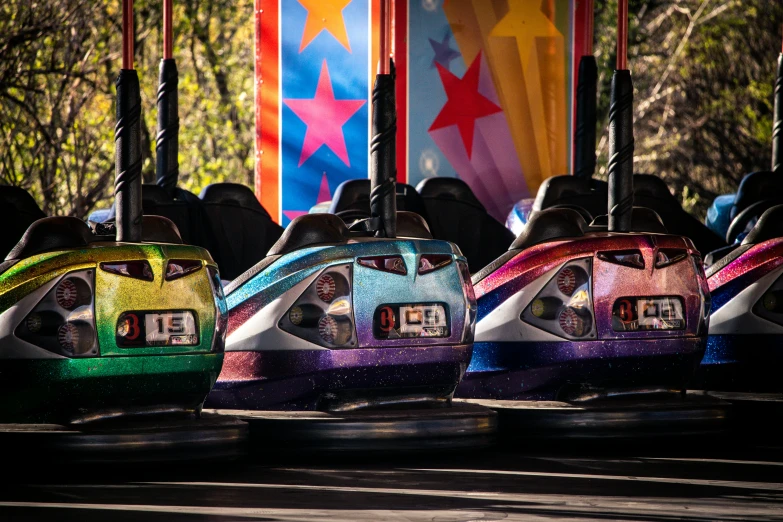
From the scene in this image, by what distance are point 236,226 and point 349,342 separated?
1.81 m

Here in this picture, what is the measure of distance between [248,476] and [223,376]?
0.52m

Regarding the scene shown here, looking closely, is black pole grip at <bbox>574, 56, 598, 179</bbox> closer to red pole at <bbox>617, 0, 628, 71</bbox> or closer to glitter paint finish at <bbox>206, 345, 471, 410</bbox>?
red pole at <bbox>617, 0, 628, 71</bbox>

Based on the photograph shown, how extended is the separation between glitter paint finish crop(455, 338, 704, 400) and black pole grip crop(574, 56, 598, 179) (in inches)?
99.2

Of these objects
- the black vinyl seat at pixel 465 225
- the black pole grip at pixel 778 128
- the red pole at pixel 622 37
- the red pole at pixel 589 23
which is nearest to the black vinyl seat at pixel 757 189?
the black pole grip at pixel 778 128

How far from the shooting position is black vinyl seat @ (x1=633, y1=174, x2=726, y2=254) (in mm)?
6812

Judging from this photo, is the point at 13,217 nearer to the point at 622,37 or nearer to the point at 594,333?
the point at 594,333

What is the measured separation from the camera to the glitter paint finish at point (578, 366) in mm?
4836

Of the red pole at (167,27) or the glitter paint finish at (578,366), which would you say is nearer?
the glitter paint finish at (578,366)

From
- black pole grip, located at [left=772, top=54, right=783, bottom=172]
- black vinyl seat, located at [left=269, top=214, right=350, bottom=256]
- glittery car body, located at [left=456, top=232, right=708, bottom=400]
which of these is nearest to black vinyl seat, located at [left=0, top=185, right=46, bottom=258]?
black vinyl seat, located at [left=269, top=214, right=350, bottom=256]

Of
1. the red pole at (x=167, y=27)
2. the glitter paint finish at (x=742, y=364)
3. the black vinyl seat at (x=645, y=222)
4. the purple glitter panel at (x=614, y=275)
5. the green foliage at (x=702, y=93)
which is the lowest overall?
the glitter paint finish at (x=742, y=364)

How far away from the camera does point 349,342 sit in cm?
450

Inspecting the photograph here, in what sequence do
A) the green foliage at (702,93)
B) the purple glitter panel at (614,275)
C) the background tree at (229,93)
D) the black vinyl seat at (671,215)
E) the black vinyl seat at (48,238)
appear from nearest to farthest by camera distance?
the black vinyl seat at (48,238) → the purple glitter panel at (614,275) → the black vinyl seat at (671,215) → the background tree at (229,93) → the green foliage at (702,93)

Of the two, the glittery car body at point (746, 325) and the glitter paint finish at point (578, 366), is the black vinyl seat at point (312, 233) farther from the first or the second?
the glittery car body at point (746, 325)

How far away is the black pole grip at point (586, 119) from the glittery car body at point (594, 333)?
2397 millimetres
